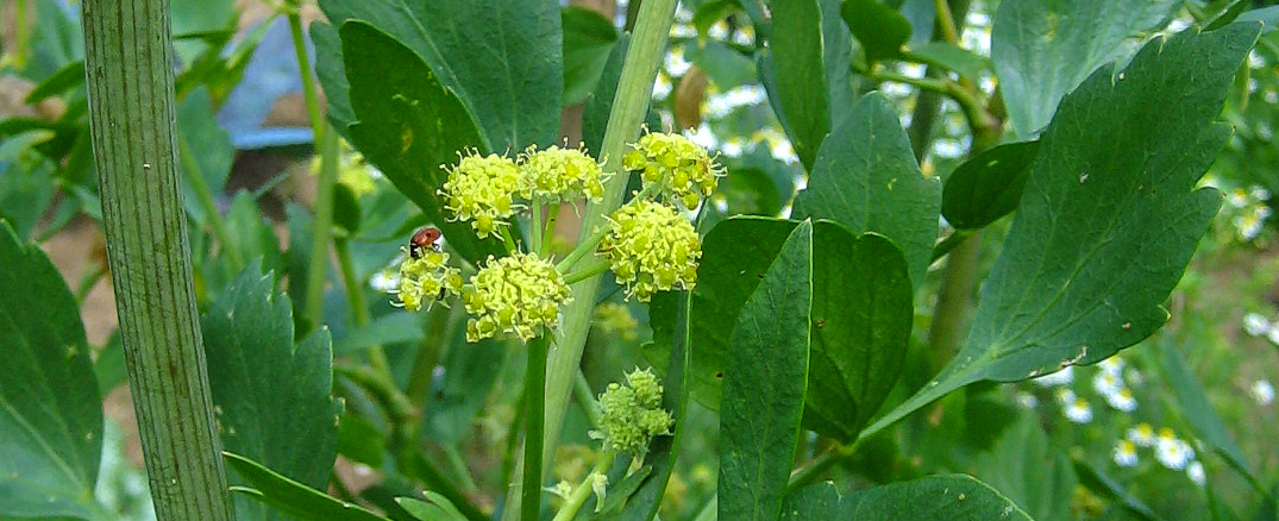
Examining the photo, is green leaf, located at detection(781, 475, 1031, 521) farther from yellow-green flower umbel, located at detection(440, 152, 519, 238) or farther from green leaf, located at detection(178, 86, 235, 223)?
green leaf, located at detection(178, 86, 235, 223)

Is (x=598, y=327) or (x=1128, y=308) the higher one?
(x=1128, y=308)

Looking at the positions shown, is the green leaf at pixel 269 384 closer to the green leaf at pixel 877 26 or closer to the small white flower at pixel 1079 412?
the green leaf at pixel 877 26

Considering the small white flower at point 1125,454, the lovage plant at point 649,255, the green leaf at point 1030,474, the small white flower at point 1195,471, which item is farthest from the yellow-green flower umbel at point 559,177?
the small white flower at point 1125,454

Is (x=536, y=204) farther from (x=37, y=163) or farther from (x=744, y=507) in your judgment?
(x=37, y=163)

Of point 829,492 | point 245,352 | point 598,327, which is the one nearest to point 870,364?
point 829,492

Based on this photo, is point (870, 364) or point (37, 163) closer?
point (870, 364)

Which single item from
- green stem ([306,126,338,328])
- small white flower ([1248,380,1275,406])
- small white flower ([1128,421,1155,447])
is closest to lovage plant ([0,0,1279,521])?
green stem ([306,126,338,328])

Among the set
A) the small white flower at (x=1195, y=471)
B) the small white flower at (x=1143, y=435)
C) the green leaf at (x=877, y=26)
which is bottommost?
the small white flower at (x=1143, y=435)
